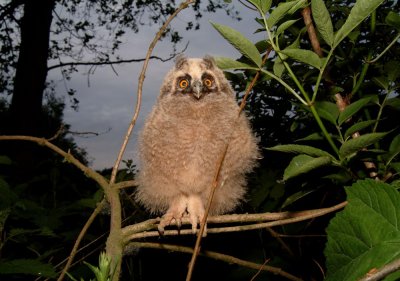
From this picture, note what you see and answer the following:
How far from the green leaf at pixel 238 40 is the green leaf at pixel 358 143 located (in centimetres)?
35

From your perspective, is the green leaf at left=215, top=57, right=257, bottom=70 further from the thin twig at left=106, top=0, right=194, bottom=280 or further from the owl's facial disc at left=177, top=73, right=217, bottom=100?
the owl's facial disc at left=177, top=73, right=217, bottom=100

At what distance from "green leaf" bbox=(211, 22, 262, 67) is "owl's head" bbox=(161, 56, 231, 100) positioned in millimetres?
953

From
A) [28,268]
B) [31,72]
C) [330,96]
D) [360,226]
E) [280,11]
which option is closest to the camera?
[360,226]

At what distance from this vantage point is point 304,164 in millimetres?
1144

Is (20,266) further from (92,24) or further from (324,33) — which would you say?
(92,24)

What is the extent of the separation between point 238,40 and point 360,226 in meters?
0.58

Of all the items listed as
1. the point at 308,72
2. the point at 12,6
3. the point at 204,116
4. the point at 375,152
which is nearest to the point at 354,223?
the point at 375,152

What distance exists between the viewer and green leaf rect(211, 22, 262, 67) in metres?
1.05

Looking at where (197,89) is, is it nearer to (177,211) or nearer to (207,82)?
(207,82)

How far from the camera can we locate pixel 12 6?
902cm

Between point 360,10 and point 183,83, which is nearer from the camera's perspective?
point 360,10

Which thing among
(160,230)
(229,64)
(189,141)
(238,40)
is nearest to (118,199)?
(160,230)

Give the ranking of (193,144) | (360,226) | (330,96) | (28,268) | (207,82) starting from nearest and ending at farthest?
1. (360,226)
2. (330,96)
3. (28,268)
4. (193,144)
5. (207,82)

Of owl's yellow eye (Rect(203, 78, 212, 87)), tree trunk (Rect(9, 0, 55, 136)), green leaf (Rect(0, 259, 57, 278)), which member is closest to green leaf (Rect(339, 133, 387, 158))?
owl's yellow eye (Rect(203, 78, 212, 87))
